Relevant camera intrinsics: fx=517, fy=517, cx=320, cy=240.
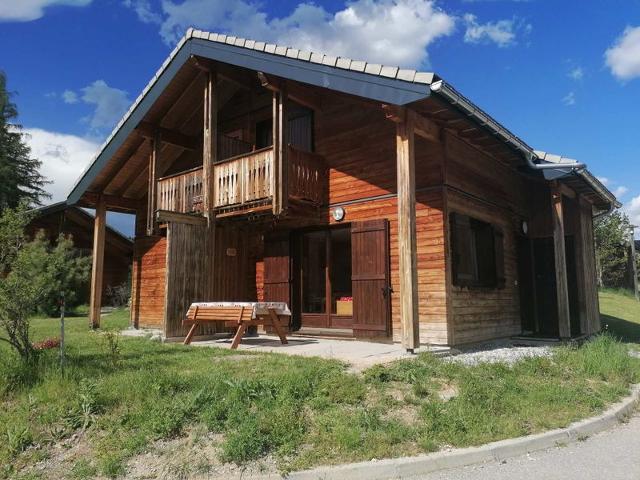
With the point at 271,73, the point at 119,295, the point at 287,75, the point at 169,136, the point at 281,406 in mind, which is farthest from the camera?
the point at 119,295

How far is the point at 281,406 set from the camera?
4.89m

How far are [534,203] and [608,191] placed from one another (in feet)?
5.90

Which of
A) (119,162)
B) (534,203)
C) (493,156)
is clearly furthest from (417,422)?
(119,162)

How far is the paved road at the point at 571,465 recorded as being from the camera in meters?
3.94

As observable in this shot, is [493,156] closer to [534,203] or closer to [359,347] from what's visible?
[534,203]

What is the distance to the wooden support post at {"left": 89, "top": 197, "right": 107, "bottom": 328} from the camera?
44.5 feet

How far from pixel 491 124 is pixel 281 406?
6280 millimetres

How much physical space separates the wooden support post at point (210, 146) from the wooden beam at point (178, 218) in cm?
21

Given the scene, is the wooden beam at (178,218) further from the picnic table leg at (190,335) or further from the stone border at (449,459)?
the stone border at (449,459)

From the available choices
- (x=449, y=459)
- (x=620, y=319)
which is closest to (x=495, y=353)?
(x=449, y=459)

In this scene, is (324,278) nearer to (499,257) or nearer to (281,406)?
(499,257)

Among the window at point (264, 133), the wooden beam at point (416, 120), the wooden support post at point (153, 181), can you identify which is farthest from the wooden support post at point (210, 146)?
the wooden beam at point (416, 120)

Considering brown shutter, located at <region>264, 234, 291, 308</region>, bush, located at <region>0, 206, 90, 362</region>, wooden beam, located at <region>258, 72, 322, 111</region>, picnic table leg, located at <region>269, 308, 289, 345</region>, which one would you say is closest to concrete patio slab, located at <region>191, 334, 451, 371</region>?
picnic table leg, located at <region>269, 308, 289, 345</region>

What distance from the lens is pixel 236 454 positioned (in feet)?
13.6
